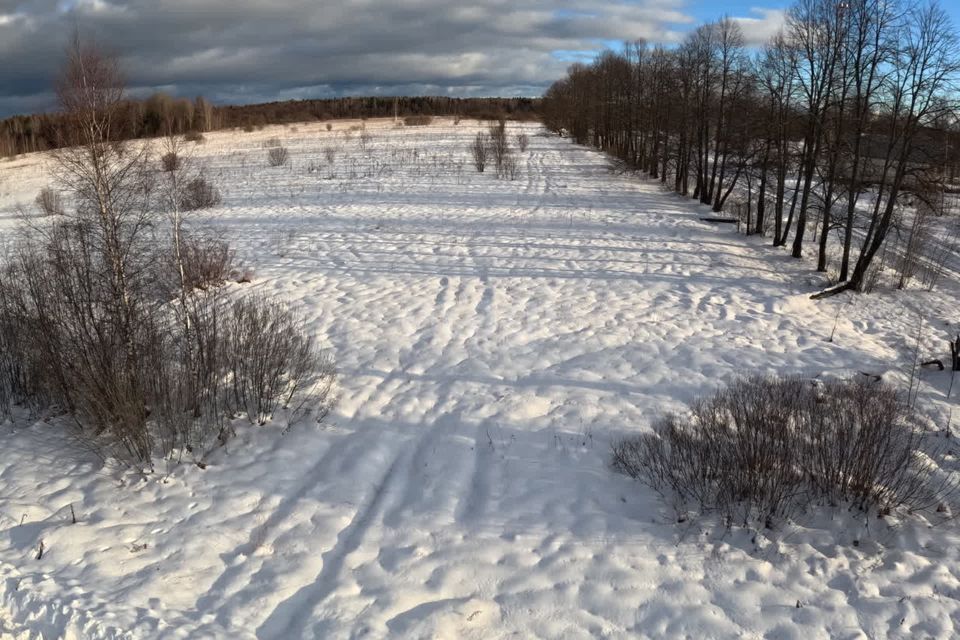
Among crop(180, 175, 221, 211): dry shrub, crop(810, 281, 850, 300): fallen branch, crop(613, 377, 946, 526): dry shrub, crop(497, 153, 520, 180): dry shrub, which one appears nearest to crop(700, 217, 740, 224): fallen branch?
crop(810, 281, 850, 300): fallen branch

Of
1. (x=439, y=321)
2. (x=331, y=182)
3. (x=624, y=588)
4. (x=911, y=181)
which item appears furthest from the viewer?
(x=331, y=182)

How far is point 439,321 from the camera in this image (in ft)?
31.0

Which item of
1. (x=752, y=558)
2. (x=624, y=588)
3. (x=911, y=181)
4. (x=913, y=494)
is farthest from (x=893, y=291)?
(x=624, y=588)

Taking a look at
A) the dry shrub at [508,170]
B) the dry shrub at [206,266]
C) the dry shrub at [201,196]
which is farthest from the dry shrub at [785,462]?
the dry shrub at [508,170]

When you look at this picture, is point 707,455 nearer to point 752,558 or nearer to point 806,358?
point 752,558

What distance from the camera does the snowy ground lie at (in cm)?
396

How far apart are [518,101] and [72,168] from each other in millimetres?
118104

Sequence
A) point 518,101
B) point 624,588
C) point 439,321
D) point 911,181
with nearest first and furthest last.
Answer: point 624,588 → point 439,321 → point 911,181 → point 518,101

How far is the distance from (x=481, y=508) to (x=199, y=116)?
53.1 metres

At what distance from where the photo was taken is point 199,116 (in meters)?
49.6

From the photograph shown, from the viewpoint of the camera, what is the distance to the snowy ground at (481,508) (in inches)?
156

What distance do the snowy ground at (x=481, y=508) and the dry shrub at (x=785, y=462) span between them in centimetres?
22

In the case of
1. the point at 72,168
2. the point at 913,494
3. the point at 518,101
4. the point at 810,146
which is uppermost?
the point at 518,101

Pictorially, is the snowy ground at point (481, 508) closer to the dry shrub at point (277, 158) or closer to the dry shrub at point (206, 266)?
the dry shrub at point (206, 266)
